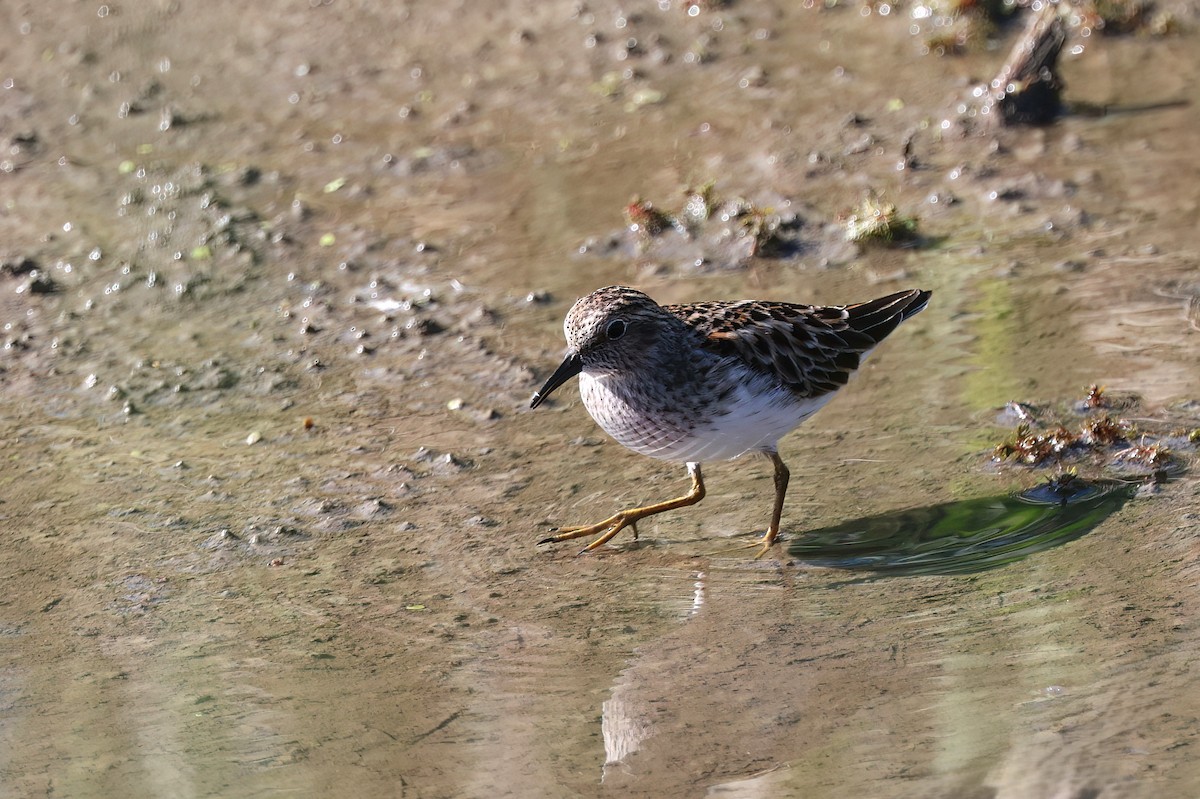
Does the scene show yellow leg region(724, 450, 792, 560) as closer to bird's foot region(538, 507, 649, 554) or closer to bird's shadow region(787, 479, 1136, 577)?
bird's shadow region(787, 479, 1136, 577)

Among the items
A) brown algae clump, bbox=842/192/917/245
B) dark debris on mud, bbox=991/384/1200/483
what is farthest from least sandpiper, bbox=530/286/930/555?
brown algae clump, bbox=842/192/917/245

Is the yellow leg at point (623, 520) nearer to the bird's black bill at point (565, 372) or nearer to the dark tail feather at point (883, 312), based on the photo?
the bird's black bill at point (565, 372)

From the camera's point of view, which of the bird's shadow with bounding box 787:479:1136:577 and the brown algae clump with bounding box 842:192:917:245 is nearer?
the bird's shadow with bounding box 787:479:1136:577

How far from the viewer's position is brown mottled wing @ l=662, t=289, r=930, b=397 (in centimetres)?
695

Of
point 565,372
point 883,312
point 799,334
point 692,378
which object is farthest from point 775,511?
point 883,312

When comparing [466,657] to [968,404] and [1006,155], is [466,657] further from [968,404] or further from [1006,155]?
[1006,155]

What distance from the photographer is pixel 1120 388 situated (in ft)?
25.8

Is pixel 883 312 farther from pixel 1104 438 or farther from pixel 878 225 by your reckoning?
pixel 878 225

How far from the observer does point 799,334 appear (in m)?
7.23

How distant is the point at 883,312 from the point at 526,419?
2173 millimetres

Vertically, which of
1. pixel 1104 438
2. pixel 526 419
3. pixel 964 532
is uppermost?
pixel 526 419

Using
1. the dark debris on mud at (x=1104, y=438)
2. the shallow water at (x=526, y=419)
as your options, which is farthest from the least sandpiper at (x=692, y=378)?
the dark debris on mud at (x=1104, y=438)

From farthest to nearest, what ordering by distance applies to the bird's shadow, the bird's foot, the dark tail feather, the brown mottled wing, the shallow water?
the dark tail feather < the bird's foot < the brown mottled wing < the bird's shadow < the shallow water

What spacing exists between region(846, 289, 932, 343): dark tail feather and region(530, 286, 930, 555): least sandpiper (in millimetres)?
295
